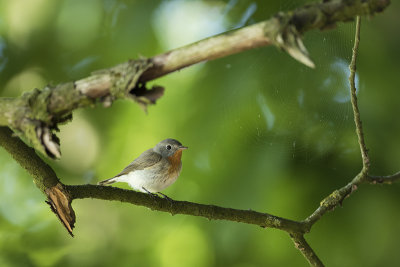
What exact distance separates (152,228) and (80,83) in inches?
114

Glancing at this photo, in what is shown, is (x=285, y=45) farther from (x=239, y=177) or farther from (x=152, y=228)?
(x=152, y=228)

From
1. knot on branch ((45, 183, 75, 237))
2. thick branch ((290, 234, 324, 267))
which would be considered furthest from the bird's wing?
knot on branch ((45, 183, 75, 237))

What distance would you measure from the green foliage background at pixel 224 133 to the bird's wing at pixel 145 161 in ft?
0.54

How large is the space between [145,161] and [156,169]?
126 millimetres

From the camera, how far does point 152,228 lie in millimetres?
4039

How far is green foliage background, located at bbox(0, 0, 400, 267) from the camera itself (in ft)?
11.2

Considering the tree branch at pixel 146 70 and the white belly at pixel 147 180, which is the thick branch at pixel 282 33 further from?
the white belly at pixel 147 180

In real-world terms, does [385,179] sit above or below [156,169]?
below

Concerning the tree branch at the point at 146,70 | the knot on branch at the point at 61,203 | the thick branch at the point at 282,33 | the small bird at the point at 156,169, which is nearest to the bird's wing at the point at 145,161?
the small bird at the point at 156,169

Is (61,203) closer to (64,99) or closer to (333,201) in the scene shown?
(64,99)

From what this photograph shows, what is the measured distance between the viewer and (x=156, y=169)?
3557 millimetres

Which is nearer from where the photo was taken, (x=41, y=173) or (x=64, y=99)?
(x=64, y=99)

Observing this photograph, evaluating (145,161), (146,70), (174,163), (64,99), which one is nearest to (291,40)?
(146,70)

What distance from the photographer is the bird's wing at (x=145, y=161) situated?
3580 millimetres
